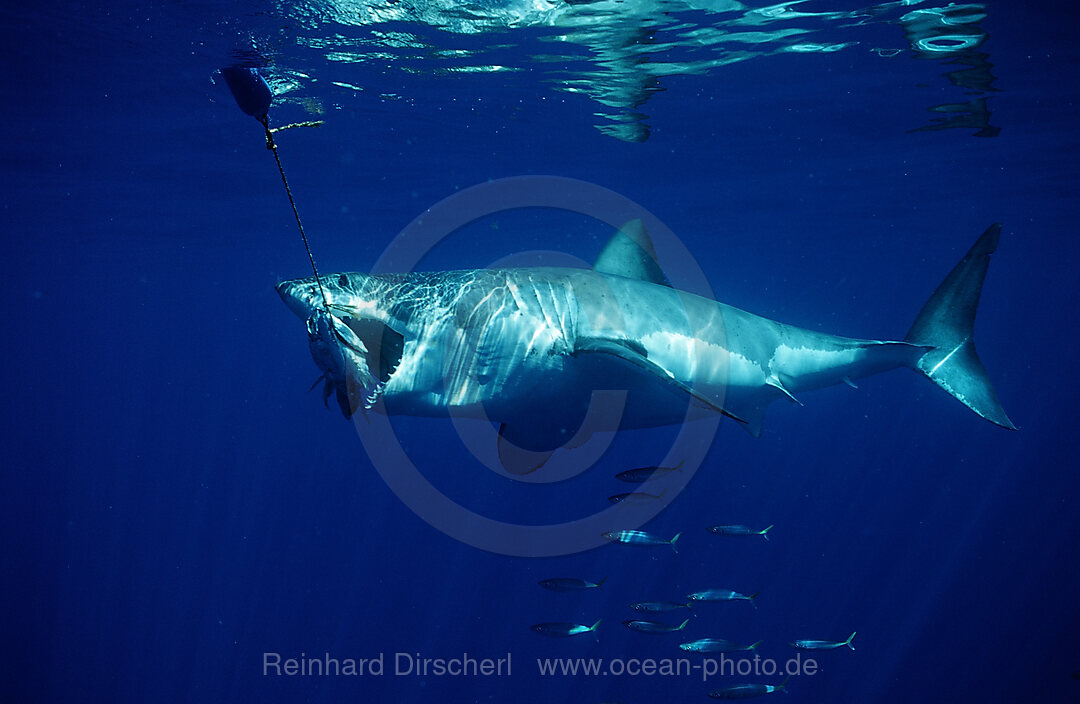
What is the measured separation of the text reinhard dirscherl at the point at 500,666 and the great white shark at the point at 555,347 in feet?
49.1

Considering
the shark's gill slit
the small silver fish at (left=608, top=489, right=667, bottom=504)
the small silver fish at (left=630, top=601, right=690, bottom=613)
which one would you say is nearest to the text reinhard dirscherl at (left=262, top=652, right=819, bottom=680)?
the small silver fish at (left=630, top=601, right=690, bottom=613)

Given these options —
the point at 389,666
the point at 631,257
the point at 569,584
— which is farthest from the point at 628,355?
the point at 389,666

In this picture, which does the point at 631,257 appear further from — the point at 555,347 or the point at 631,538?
the point at 631,538

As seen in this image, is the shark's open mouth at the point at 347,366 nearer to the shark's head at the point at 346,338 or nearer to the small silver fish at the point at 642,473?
the shark's head at the point at 346,338

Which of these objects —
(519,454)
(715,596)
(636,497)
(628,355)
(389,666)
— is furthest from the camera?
(389,666)

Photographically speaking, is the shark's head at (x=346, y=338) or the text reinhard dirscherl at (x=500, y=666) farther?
the text reinhard dirscherl at (x=500, y=666)

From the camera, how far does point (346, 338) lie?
10.9 ft

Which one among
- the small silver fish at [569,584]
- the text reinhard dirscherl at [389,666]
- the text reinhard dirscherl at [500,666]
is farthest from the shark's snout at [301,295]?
the text reinhard dirscherl at [389,666]

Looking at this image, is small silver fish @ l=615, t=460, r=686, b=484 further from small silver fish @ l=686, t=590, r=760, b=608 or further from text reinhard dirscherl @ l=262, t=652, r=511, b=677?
text reinhard dirscherl @ l=262, t=652, r=511, b=677

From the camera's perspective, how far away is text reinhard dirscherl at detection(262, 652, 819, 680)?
1936 centimetres

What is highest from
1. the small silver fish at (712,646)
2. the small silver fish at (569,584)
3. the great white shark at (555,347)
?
the great white shark at (555,347)

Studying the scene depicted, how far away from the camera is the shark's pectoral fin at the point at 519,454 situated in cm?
552

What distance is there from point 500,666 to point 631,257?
19.2 m

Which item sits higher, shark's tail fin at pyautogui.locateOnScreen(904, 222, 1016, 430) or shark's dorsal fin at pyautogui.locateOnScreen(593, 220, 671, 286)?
shark's dorsal fin at pyautogui.locateOnScreen(593, 220, 671, 286)
